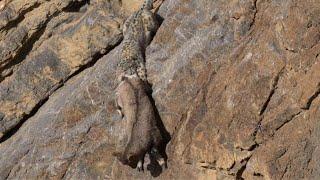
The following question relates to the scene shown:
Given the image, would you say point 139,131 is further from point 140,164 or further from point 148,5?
point 148,5

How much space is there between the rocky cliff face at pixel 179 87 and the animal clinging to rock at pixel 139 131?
0.88 feet

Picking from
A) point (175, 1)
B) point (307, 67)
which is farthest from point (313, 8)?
point (175, 1)

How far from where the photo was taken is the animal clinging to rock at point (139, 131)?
37.1ft

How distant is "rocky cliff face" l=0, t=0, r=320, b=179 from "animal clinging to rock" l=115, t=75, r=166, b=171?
27 cm

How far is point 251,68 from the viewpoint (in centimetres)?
1094

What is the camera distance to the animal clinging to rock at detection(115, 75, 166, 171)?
1130cm

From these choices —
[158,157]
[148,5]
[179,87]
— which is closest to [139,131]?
[158,157]

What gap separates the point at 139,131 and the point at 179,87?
1113 millimetres

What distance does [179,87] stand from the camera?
1170 cm

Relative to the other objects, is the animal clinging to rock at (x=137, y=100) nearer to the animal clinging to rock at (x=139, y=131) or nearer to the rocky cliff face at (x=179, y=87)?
the animal clinging to rock at (x=139, y=131)

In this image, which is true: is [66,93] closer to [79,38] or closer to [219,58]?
[79,38]

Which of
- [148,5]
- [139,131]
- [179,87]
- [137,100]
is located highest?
[148,5]

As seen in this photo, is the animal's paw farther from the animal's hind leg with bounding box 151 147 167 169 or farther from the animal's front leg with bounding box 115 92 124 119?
the animal's front leg with bounding box 115 92 124 119

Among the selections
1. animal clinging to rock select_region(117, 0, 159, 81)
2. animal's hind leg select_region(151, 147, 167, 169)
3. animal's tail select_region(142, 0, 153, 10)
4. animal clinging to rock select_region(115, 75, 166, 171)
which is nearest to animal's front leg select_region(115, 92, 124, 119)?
animal clinging to rock select_region(115, 75, 166, 171)
